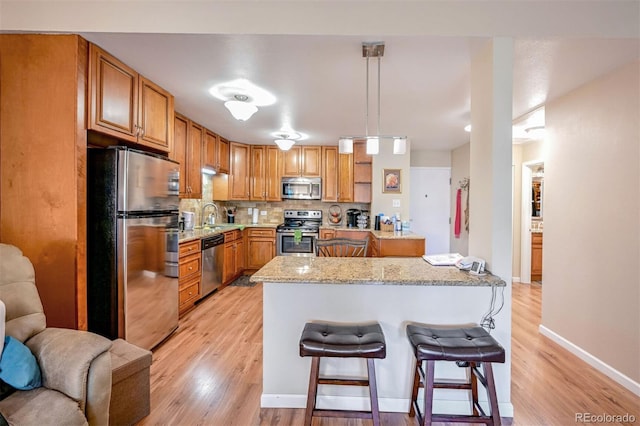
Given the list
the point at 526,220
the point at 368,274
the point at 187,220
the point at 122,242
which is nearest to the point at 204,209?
the point at 187,220

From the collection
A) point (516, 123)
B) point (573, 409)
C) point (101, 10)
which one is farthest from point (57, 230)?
point (516, 123)

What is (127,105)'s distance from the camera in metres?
2.23

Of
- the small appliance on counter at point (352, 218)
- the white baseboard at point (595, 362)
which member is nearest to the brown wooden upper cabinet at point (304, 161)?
the small appliance on counter at point (352, 218)

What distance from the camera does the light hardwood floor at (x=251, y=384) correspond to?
68.3 inches

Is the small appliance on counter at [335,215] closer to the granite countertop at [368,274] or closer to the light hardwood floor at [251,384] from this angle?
the light hardwood floor at [251,384]

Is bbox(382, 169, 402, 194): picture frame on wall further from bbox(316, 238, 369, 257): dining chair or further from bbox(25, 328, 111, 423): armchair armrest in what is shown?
bbox(25, 328, 111, 423): armchair armrest

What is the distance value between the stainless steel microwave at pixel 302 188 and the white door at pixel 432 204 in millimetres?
1860

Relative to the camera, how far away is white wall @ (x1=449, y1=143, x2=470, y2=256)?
4953mm

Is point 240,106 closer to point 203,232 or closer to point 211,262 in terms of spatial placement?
point 203,232

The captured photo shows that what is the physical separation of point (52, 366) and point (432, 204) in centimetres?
545

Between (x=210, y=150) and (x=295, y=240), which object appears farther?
(x=295, y=240)

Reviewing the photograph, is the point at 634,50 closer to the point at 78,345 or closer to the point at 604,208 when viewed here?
the point at 604,208

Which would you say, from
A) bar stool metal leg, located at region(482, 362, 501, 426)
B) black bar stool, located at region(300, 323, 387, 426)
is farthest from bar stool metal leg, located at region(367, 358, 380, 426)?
bar stool metal leg, located at region(482, 362, 501, 426)

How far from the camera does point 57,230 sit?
1.83 m
